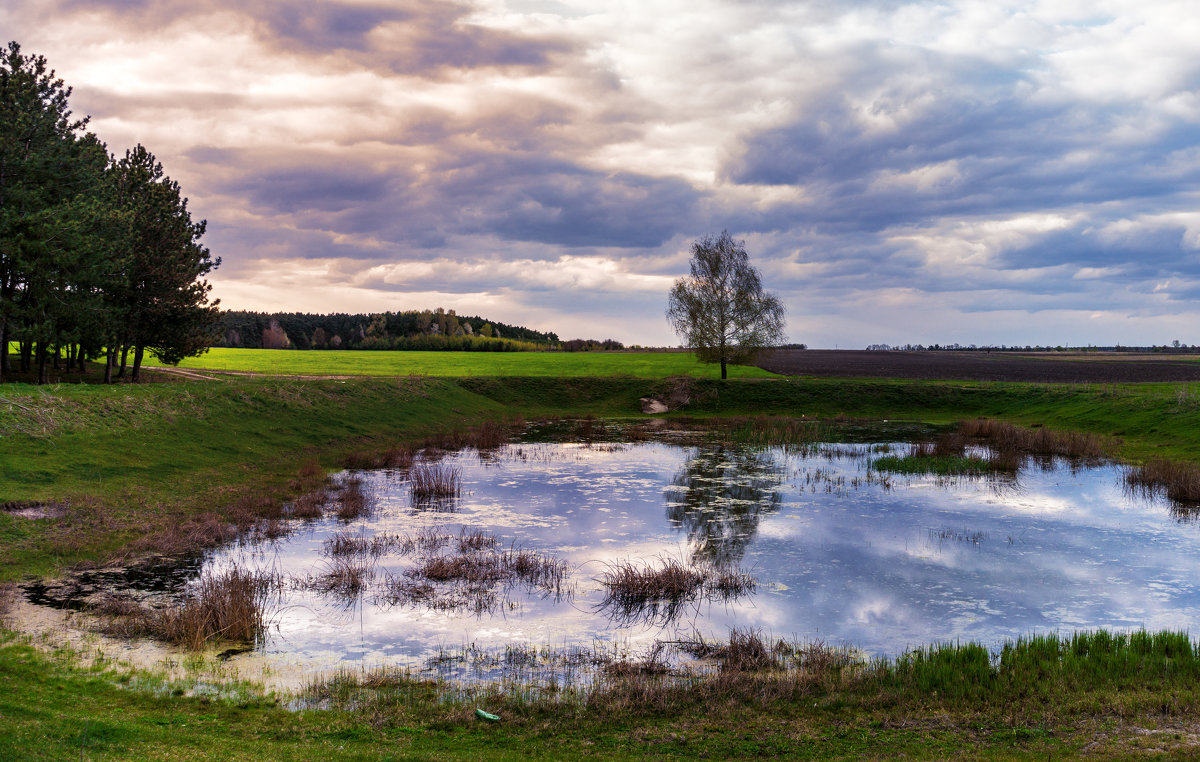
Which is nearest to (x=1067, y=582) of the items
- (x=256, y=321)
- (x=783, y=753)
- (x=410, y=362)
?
(x=783, y=753)

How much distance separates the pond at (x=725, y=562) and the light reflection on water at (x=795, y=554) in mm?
68

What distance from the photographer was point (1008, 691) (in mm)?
9766

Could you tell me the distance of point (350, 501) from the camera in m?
23.0

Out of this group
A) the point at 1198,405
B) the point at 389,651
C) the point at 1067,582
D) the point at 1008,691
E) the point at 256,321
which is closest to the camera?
the point at 1008,691

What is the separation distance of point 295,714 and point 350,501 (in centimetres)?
1454

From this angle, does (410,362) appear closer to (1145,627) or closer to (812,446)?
(812,446)

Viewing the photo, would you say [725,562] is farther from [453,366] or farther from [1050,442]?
[453,366]

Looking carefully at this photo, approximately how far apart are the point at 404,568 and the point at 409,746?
8.65m

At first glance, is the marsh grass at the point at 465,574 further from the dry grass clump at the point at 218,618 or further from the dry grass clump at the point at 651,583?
the dry grass clump at the point at 218,618

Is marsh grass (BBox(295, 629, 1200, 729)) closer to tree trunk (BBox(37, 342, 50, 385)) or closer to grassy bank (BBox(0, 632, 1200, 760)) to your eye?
grassy bank (BBox(0, 632, 1200, 760))

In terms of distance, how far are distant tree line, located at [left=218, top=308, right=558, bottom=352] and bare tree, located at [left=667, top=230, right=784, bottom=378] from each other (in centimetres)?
A: 6986

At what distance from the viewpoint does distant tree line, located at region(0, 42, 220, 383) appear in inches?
1348

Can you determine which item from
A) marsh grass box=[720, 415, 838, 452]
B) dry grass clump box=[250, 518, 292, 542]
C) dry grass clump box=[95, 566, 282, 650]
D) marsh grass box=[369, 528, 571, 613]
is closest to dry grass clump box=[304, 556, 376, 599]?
marsh grass box=[369, 528, 571, 613]

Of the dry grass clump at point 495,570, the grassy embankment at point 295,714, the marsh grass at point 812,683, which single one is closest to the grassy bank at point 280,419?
the grassy embankment at point 295,714
